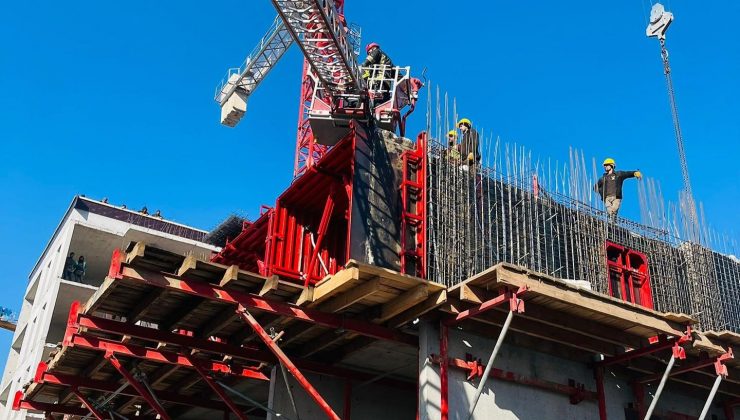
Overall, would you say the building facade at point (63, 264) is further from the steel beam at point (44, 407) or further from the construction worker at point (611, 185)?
the construction worker at point (611, 185)

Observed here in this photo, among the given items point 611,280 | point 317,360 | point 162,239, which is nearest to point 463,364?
point 317,360

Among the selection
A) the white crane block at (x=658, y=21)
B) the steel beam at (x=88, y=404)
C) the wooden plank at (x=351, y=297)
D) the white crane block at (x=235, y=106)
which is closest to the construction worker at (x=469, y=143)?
the wooden plank at (x=351, y=297)

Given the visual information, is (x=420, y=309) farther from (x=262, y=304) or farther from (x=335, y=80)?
(x=335, y=80)

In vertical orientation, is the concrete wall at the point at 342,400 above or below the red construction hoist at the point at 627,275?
below


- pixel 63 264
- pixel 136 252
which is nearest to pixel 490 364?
pixel 136 252

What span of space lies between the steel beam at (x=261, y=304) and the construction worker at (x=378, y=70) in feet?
32.4

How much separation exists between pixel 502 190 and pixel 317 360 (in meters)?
7.11

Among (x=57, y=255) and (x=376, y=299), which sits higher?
(x=57, y=255)

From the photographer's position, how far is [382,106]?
26.4 meters

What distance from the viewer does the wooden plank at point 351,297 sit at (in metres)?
17.4

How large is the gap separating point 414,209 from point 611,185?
362 inches

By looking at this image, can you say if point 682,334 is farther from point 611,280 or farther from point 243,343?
point 243,343

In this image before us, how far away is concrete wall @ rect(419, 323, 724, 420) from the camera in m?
18.3

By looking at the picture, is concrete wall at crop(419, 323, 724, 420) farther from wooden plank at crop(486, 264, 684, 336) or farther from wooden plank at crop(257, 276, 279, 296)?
wooden plank at crop(257, 276, 279, 296)
